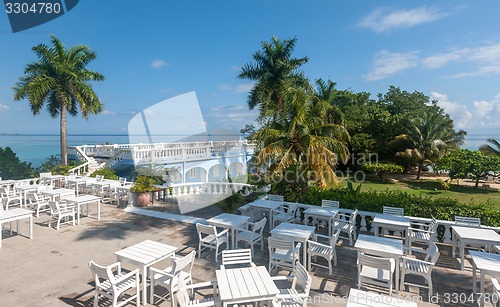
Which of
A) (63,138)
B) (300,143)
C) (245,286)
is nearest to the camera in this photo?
(245,286)

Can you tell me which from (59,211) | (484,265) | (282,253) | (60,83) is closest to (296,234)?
(282,253)

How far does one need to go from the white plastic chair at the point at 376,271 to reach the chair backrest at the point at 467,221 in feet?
13.3

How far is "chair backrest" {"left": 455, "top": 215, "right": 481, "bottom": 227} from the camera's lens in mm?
7759

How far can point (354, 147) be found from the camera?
29297 millimetres

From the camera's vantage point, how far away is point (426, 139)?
27.2 metres

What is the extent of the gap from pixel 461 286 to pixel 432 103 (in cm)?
4501

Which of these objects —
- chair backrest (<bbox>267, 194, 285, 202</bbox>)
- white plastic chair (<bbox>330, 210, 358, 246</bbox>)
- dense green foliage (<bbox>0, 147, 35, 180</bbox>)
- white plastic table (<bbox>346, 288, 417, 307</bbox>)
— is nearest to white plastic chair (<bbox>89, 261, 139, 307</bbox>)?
white plastic table (<bbox>346, 288, 417, 307</bbox>)

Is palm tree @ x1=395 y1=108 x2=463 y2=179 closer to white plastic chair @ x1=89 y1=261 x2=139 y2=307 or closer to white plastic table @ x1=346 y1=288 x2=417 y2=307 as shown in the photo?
white plastic table @ x1=346 y1=288 x2=417 y2=307

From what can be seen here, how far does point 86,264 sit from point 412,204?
31.9 ft

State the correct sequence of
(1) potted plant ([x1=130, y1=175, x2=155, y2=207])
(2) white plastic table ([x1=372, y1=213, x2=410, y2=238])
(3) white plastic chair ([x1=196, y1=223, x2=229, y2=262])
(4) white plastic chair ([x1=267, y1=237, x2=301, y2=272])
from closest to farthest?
(4) white plastic chair ([x1=267, y1=237, x2=301, y2=272]), (3) white plastic chair ([x1=196, y1=223, x2=229, y2=262]), (2) white plastic table ([x1=372, y1=213, x2=410, y2=238]), (1) potted plant ([x1=130, y1=175, x2=155, y2=207])


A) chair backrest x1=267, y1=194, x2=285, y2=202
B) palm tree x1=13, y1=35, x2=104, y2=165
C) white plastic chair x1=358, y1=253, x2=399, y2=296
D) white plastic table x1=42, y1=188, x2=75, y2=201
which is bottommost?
white plastic chair x1=358, y1=253, x2=399, y2=296

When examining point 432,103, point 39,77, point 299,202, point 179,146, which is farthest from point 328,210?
point 432,103

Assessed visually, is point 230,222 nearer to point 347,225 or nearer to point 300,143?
point 347,225

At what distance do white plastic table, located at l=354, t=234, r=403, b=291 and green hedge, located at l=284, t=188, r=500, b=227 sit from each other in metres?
3.50
